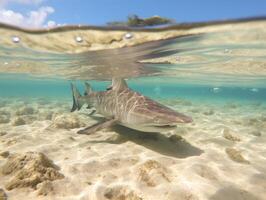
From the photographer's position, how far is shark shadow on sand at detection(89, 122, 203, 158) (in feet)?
21.2

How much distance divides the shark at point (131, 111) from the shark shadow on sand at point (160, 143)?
598mm

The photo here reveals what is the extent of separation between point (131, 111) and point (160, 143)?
1423 mm

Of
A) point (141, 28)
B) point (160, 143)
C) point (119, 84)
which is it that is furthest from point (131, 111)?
point (141, 28)

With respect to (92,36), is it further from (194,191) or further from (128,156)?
(194,191)

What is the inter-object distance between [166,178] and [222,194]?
1.13 m

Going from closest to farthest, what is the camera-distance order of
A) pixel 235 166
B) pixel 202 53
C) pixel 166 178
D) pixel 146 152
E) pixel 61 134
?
pixel 166 178, pixel 235 166, pixel 146 152, pixel 61 134, pixel 202 53

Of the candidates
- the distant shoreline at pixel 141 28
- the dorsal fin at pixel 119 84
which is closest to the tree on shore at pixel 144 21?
the distant shoreline at pixel 141 28

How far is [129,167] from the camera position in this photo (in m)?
5.36

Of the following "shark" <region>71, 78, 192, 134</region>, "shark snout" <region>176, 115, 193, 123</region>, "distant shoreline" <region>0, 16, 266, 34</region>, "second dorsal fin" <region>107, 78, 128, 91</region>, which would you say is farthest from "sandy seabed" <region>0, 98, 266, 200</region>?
"distant shoreline" <region>0, 16, 266, 34</region>

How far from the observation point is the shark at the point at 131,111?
5719 millimetres

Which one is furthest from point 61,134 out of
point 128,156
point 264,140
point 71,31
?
point 264,140

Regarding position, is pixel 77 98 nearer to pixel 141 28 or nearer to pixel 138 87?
pixel 141 28

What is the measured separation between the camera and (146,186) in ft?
14.6

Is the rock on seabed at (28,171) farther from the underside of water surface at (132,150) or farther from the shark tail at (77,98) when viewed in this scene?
the shark tail at (77,98)
